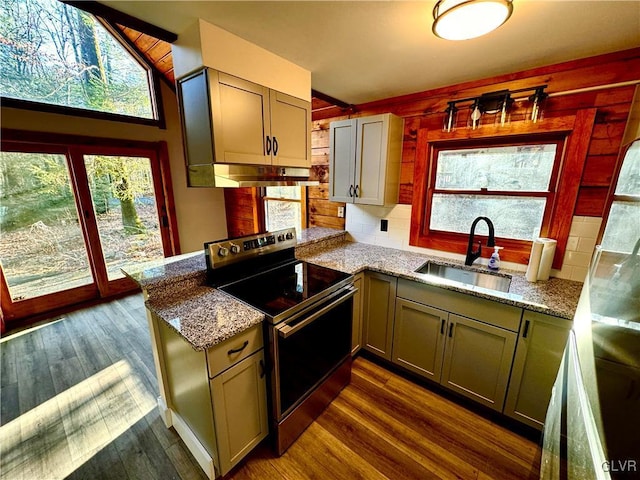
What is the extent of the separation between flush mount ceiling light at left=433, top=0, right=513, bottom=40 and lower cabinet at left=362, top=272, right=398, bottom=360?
1.47 meters

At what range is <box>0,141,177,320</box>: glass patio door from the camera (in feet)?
9.06

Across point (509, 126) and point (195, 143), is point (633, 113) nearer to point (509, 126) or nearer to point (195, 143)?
point (509, 126)

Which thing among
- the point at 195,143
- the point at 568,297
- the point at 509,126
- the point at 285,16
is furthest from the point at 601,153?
the point at 195,143

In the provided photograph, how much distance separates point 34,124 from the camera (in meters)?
2.71

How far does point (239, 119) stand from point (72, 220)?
295cm

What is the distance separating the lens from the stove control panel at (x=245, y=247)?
1617 millimetres

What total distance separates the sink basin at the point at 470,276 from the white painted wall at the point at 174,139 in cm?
354

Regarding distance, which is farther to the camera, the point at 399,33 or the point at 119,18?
the point at 399,33

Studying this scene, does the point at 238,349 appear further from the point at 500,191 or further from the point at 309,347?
the point at 500,191

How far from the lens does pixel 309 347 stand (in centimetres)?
155

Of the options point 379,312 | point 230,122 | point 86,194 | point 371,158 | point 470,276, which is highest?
point 230,122

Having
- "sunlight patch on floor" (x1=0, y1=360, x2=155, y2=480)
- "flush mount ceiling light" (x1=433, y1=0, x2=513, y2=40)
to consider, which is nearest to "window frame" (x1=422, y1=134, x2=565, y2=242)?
"flush mount ceiling light" (x1=433, y1=0, x2=513, y2=40)

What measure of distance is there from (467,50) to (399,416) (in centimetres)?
235

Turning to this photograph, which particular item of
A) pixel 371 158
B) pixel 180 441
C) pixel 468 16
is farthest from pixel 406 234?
pixel 180 441
